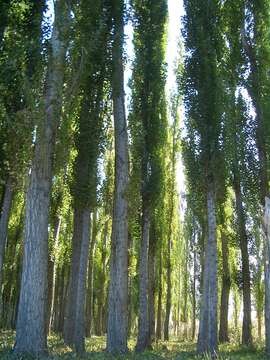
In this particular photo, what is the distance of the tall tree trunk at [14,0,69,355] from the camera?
349 inches

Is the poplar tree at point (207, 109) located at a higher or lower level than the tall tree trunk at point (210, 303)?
higher

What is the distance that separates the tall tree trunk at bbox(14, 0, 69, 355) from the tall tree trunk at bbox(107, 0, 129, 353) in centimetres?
213

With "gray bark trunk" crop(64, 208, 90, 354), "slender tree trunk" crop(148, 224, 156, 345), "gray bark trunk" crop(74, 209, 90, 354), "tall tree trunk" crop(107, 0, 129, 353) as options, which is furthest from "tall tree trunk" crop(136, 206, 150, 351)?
"slender tree trunk" crop(148, 224, 156, 345)

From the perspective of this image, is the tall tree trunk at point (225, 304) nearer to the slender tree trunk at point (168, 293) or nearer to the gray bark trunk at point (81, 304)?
→ the slender tree trunk at point (168, 293)

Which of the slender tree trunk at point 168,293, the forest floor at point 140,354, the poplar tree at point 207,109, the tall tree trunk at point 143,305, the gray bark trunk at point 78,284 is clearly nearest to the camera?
the forest floor at point 140,354

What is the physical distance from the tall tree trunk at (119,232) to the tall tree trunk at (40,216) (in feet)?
6.98

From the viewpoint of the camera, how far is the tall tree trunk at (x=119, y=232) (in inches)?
434

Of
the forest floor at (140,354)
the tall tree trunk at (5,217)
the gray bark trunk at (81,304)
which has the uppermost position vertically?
the tall tree trunk at (5,217)

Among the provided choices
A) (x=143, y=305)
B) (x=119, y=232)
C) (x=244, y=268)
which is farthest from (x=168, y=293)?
(x=119, y=232)

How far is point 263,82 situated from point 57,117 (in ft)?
27.6

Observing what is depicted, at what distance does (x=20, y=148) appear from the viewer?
34.4 feet

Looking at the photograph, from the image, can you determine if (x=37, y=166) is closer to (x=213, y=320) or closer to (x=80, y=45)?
(x=80, y=45)

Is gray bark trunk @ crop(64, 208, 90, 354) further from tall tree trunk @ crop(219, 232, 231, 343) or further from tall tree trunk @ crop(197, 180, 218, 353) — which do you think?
tall tree trunk @ crop(219, 232, 231, 343)

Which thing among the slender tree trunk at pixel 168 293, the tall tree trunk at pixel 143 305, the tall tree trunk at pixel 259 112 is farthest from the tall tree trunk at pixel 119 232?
the slender tree trunk at pixel 168 293
